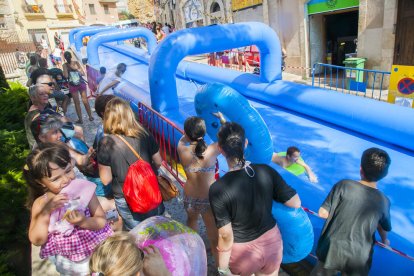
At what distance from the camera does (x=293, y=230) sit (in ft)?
7.12

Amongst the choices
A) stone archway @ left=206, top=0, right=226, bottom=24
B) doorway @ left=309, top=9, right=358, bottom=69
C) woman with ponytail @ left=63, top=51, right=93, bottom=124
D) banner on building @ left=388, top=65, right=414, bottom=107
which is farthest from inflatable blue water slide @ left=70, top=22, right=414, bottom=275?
stone archway @ left=206, top=0, right=226, bottom=24

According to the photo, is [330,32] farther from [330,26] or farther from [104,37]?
[104,37]

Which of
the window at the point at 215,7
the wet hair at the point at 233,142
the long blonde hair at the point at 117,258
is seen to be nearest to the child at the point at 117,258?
the long blonde hair at the point at 117,258

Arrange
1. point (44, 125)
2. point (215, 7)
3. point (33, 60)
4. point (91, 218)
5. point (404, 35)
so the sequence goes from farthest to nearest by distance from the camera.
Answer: point (215, 7) → point (404, 35) → point (33, 60) → point (44, 125) → point (91, 218)

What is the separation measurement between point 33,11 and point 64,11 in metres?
3.29

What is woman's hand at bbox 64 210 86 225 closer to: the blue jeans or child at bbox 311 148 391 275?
the blue jeans

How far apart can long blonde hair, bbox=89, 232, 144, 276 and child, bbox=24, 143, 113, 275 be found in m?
0.66

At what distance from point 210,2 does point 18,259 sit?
18.1 meters

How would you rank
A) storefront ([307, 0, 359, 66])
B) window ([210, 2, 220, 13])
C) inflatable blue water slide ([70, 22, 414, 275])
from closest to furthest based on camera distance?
inflatable blue water slide ([70, 22, 414, 275]) → storefront ([307, 0, 359, 66]) → window ([210, 2, 220, 13])

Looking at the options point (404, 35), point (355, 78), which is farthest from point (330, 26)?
point (355, 78)

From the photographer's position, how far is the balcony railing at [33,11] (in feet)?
99.3

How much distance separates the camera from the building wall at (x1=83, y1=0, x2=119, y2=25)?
38.4 meters

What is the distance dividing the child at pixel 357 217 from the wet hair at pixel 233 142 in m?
0.77

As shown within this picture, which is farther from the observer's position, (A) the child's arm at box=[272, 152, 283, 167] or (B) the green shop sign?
(B) the green shop sign
